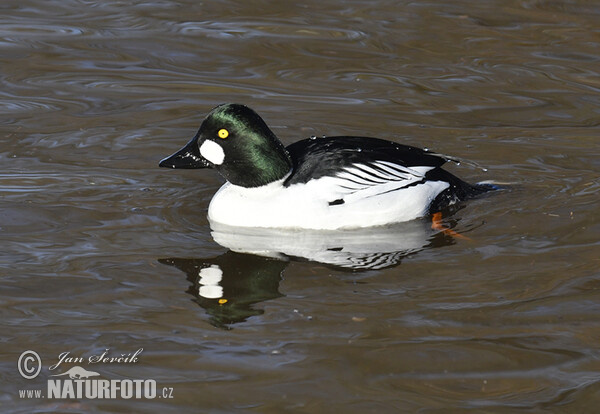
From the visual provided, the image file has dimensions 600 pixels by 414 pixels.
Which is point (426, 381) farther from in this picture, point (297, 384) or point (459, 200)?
point (459, 200)

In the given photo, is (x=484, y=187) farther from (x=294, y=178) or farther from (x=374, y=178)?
(x=294, y=178)

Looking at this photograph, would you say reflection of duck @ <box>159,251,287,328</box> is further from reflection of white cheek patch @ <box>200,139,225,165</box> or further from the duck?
reflection of white cheek patch @ <box>200,139,225,165</box>

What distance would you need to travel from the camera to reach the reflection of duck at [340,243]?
6.73 meters

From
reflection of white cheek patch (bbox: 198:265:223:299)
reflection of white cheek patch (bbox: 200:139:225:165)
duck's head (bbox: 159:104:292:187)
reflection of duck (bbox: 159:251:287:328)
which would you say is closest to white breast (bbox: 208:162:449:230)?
duck's head (bbox: 159:104:292:187)

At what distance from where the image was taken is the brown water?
5.27 meters

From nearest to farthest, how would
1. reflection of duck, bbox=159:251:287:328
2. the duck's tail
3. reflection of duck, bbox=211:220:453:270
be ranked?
reflection of duck, bbox=159:251:287:328
reflection of duck, bbox=211:220:453:270
the duck's tail

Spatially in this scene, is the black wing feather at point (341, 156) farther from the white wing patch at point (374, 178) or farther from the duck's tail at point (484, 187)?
the duck's tail at point (484, 187)

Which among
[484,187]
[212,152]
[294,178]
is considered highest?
[212,152]

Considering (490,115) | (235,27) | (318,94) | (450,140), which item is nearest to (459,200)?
(450,140)

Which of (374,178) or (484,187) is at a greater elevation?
(374,178)

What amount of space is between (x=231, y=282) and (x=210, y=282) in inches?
5.2

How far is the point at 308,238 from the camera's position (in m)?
7.05

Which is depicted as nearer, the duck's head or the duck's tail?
the duck's head

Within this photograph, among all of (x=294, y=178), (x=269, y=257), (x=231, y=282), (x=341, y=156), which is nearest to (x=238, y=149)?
(x=294, y=178)
